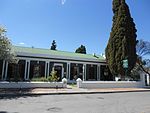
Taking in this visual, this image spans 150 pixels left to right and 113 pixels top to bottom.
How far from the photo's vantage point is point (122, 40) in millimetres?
29656

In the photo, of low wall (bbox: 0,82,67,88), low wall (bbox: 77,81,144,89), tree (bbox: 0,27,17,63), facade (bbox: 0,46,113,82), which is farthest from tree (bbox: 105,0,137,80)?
tree (bbox: 0,27,17,63)

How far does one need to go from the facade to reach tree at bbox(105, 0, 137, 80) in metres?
4.06

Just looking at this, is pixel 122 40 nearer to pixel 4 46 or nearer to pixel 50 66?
pixel 50 66

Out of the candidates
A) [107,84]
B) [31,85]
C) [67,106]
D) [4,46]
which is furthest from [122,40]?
[67,106]

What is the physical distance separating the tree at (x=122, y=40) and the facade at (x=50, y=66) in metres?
4.06

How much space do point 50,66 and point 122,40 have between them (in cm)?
1114

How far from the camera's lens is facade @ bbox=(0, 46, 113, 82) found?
28484 mm

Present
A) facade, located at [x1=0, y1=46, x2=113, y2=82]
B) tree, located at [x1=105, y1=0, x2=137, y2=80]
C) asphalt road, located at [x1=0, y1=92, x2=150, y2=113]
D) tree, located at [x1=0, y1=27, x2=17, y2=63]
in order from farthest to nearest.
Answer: tree, located at [x1=105, y1=0, x2=137, y2=80] → facade, located at [x1=0, y1=46, x2=113, y2=82] → tree, located at [x1=0, y1=27, x2=17, y2=63] → asphalt road, located at [x1=0, y1=92, x2=150, y2=113]

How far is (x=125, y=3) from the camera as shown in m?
31.3

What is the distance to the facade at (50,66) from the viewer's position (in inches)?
1121

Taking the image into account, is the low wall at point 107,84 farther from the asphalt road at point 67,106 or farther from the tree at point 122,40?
the asphalt road at point 67,106

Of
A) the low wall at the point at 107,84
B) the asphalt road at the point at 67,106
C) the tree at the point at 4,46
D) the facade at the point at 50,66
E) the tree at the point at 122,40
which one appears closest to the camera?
the asphalt road at the point at 67,106

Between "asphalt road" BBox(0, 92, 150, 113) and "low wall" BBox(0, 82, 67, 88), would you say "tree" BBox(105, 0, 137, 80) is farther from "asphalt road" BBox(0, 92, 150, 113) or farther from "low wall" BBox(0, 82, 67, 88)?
"asphalt road" BBox(0, 92, 150, 113)

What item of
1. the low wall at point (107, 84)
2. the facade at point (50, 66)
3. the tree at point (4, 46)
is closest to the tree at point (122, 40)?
the low wall at point (107, 84)
